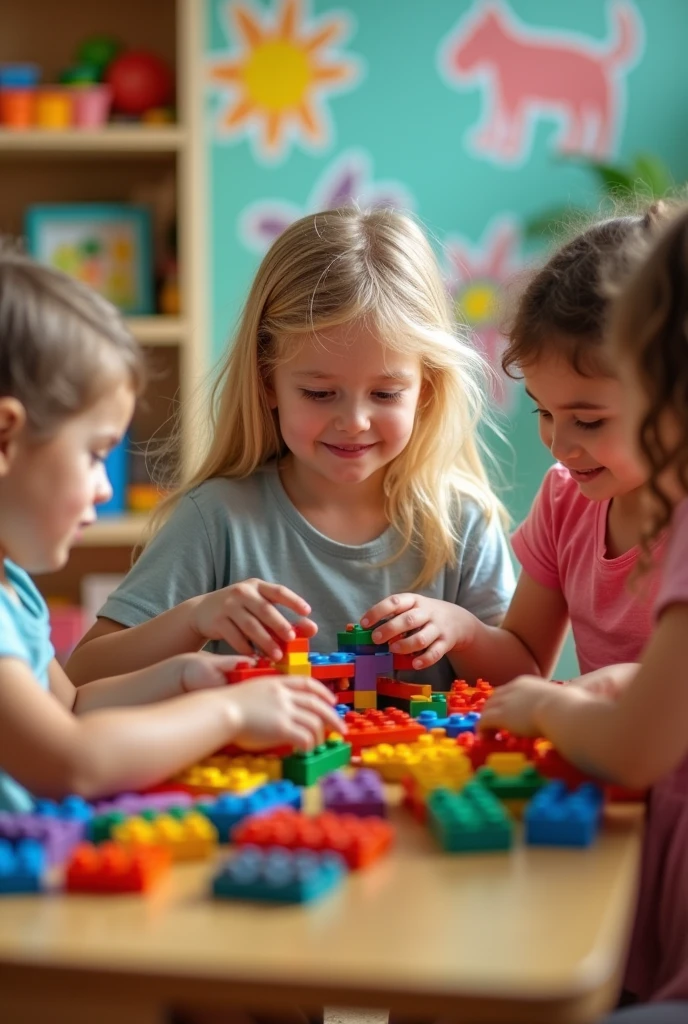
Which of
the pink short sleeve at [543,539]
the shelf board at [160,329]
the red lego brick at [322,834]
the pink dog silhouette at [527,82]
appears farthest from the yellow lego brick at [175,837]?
the pink dog silhouette at [527,82]

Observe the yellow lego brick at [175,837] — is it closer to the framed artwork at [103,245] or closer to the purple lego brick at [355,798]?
the purple lego brick at [355,798]

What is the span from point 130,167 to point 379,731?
8.56 ft

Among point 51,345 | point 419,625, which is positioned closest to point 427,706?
point 419,625

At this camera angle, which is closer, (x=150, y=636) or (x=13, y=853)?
(x=13, y=853)

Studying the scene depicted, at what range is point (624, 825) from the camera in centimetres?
91

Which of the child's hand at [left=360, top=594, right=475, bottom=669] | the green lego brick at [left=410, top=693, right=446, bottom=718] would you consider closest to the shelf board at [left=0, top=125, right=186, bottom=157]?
the child's hand at [left=360, top=594, right=475, bottom=669]

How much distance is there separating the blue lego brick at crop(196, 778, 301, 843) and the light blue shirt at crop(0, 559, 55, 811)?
0.49ft

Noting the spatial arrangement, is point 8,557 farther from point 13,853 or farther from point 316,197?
point 316,197

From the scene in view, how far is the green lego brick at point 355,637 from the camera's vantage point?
1357mm

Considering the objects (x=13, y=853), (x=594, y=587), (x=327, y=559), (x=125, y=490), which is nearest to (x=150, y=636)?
(x=327, y=559)

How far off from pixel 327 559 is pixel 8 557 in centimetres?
59

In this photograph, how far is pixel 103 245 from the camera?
11.0 feet

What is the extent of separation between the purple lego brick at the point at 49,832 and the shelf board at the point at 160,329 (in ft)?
8.10

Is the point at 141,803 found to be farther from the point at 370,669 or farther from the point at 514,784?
the point at 370,669
